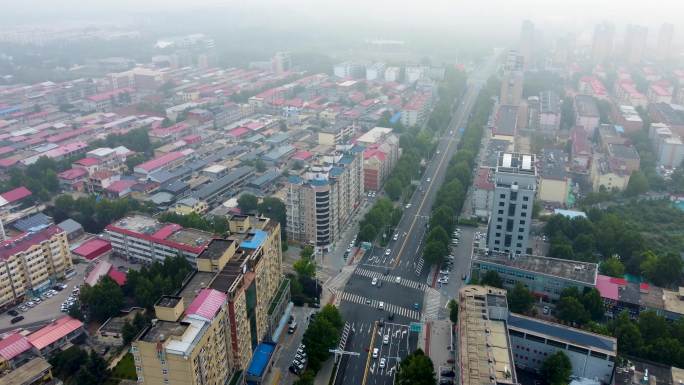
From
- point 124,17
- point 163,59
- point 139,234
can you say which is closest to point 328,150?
point 139,234

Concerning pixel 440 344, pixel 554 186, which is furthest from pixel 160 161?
pixel 554 186

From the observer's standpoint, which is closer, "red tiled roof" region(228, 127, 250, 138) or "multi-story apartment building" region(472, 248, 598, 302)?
"multi-story apartment building" region(472, 248, 598, 302)

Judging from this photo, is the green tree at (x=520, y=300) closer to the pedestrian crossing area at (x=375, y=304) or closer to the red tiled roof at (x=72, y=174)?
the pedestrian crossing area at (x=375, y=304)

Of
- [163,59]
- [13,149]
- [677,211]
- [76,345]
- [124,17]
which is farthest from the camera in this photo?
[124,17]

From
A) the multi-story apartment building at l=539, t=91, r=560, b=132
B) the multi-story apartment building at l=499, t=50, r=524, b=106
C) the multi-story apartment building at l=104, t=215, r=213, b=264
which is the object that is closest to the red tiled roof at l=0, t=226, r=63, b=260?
the multi-story apartment building at l=104, t=215, r=213, b=264

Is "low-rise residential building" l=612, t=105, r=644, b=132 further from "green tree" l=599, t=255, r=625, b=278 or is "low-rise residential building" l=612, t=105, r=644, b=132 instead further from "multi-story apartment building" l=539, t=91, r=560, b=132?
"green tree" l=599, t=255, r=625, b=278

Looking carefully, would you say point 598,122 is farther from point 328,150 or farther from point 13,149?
point 13,149
